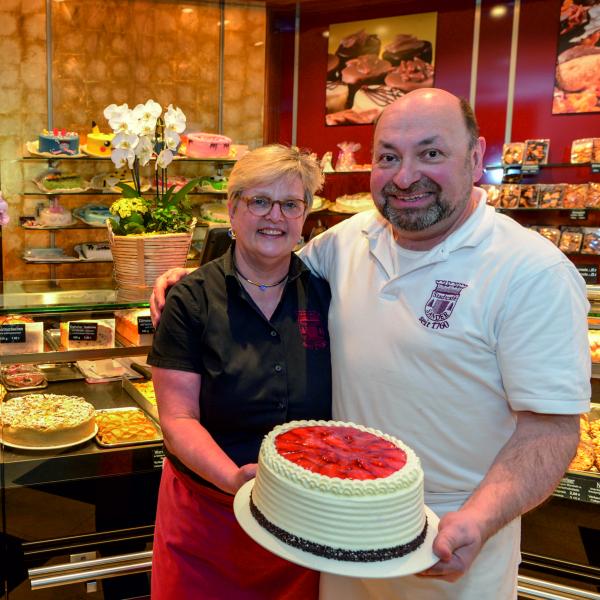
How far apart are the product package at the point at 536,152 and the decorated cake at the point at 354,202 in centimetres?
153

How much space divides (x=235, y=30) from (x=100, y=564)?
255 inches

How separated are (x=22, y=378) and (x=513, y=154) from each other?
4781 millimetres

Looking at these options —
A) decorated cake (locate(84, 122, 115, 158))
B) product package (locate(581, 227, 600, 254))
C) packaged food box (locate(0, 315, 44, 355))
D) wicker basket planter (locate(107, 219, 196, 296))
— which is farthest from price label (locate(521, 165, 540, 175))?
packaged food box (locate(0, 315, 44, 355))

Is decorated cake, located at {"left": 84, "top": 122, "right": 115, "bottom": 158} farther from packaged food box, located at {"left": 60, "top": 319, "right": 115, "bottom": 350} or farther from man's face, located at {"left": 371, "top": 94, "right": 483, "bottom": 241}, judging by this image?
man's face, located at {"left": 371, "top": 94, "right": 483, "bottom": 241}

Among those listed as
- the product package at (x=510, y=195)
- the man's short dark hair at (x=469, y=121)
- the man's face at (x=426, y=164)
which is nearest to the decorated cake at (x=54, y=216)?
the product package at (x=510, y=195)

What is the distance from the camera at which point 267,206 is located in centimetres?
195

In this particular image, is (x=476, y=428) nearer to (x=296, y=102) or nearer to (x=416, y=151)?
(x=416, y=151)

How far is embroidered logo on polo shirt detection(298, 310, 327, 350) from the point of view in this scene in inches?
78.9

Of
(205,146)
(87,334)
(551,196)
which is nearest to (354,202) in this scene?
(205,146)

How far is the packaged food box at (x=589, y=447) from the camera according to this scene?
8.77 ft

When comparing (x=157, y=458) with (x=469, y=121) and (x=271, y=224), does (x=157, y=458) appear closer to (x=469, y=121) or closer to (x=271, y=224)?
(x=271, y=224)

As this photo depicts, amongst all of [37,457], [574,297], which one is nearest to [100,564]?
[37,457]

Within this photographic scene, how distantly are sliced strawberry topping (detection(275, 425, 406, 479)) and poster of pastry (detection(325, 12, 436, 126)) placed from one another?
19.6 ft

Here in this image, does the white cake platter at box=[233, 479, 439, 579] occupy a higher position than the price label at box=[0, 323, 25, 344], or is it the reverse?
the price label at box=[0, 323, 25, 344]
